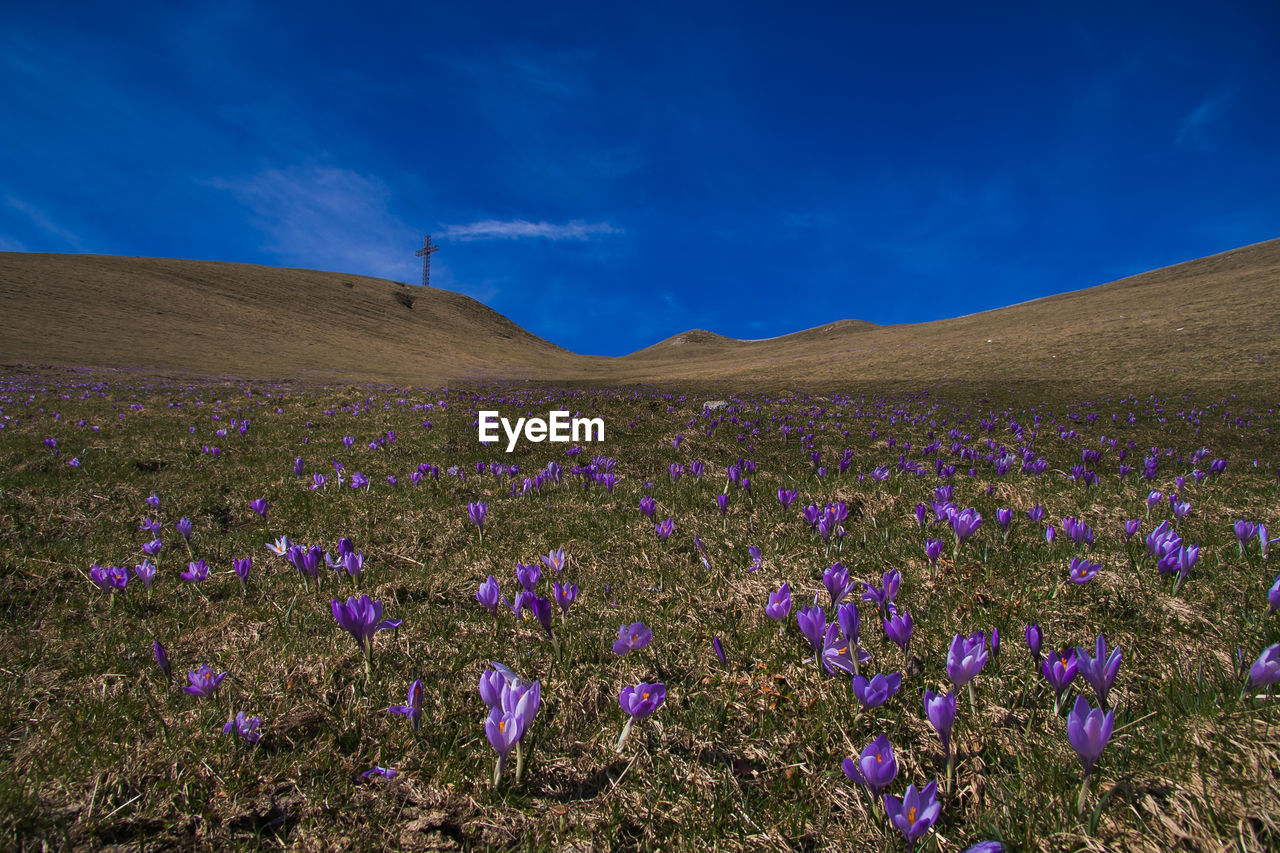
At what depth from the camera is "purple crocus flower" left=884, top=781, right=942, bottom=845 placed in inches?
55.1

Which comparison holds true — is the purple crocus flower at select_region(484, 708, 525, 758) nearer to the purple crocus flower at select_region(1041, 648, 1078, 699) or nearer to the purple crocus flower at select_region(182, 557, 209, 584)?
the purple crocus flower at select_region(1041, 648, 1078, 699)

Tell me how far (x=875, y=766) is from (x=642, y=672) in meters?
1.19

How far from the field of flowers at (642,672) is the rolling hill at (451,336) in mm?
26608

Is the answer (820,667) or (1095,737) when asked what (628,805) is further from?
(1095,737)

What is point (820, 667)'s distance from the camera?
2.38m

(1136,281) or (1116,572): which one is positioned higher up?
(1136,281)

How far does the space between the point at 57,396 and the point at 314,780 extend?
1995 centimetres

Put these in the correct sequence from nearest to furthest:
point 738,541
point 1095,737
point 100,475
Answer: point 1095,737 < point 738,541 < point 100,475

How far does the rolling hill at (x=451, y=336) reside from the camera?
2894 cm

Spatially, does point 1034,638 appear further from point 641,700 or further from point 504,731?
point 504,731

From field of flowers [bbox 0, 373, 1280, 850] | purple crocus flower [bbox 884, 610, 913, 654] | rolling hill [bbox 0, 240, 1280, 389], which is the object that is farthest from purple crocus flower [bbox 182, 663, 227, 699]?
rolling hill [bbox 0, 240, 1280, 389]

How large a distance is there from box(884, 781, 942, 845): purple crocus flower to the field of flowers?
0.06 ft

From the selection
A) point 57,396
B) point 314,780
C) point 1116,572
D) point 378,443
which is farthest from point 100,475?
point 57,396

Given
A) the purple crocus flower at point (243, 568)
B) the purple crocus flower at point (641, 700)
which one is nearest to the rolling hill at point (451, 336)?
the purple crocus flower at point (243, 568)
